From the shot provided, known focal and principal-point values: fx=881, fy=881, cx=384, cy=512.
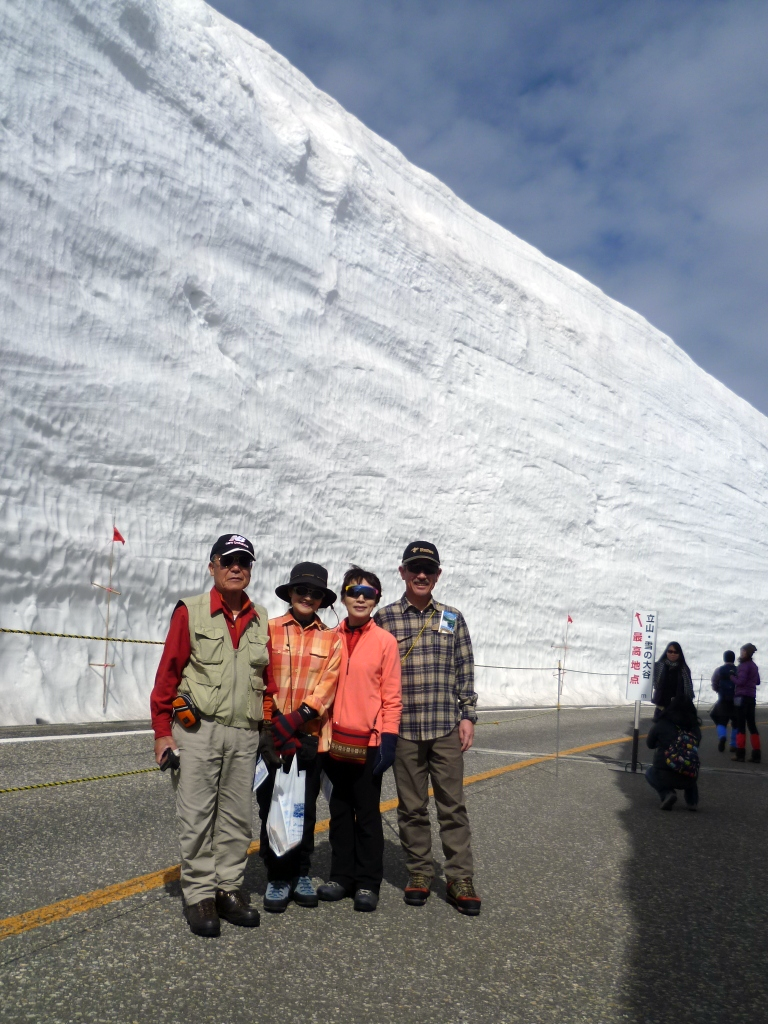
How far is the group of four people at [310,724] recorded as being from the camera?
383cm

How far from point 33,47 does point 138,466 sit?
8.05 m

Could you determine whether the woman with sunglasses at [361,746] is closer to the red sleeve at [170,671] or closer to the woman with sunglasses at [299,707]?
the woman with sunglasses at [299,707]

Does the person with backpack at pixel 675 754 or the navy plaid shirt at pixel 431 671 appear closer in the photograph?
the navy plaid shirt at pixel 431 671

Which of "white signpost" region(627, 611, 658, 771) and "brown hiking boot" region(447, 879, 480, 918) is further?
"white signpost" region(627, 611, 658, 771)

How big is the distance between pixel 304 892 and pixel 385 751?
0.74m

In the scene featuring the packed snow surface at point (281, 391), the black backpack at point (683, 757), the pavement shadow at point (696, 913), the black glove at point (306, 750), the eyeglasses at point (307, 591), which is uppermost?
the packed snow surface at point (281, 391)

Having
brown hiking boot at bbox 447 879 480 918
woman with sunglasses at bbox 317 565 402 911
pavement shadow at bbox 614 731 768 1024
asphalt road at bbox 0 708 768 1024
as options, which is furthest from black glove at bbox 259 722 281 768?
pavement shadow at bbox 614 731 768 1024

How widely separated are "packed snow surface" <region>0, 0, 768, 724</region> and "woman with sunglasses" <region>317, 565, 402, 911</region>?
8729 mm

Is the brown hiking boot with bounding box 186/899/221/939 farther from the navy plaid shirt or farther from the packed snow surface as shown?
the packed snow surface

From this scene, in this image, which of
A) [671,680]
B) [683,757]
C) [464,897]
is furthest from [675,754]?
[464,897]

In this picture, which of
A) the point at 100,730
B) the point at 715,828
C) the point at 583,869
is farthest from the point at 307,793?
the point at 100,730

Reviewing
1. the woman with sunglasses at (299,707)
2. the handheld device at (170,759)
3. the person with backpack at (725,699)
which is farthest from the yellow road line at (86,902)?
the person with backpack at (725,699)

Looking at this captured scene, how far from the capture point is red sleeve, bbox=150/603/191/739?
3815 mm

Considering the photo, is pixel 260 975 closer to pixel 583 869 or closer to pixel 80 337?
pixel 583 869
